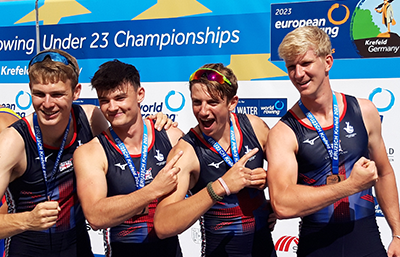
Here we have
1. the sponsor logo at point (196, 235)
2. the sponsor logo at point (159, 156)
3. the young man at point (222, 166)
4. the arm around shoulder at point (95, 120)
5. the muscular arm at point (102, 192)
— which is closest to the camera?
the muscular arm at point (102, 192)

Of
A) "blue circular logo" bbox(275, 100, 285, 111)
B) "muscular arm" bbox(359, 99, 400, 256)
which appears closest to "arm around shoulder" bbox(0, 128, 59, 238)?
"muscular arm" bbox(359, 99, 400, 256)

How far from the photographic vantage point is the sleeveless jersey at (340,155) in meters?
2.66

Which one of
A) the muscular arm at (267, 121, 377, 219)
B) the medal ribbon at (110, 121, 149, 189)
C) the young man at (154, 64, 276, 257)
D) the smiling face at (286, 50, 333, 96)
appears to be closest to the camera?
the muscular arm at (267, 121, 377, 219)

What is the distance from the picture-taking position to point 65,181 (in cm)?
301

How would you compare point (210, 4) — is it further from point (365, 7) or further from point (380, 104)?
point (380, 104)

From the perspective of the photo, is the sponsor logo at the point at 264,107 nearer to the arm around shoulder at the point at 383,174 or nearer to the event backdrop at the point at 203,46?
the event backdrop at the point at 203,46

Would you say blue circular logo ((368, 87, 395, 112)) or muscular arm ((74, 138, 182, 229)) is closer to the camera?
muscular arm ((74, 138, 182, 229))

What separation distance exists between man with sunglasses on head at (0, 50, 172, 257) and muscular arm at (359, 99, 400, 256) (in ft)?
6.84

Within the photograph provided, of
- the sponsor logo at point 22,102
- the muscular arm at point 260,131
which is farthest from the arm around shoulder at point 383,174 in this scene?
the sponsor logo at point 22,102

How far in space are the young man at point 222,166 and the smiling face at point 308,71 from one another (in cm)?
45

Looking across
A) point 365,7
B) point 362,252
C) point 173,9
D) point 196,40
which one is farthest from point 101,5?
point 362,252

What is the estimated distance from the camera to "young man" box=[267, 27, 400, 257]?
102 inches

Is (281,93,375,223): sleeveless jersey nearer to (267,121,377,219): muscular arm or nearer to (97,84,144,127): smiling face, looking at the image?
(267,121,377,219): muscular arm

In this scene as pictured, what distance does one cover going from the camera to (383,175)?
113 inches
